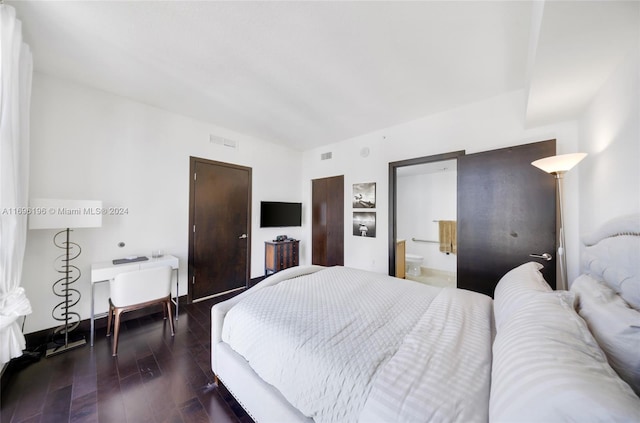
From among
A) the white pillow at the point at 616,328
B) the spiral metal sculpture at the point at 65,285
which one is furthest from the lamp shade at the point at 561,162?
the spiral metal sculpture at the point at 65,285

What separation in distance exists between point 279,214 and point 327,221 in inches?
39.1

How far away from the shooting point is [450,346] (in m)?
1.06

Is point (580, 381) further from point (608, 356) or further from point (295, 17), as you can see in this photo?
point (295, 17)

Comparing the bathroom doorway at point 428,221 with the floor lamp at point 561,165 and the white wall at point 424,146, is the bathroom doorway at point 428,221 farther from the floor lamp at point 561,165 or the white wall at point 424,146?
the floor lamp at point 561,165

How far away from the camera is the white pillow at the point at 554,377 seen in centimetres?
52

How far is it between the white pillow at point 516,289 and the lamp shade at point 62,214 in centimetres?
337

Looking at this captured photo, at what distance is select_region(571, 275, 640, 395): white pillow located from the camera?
733 millimetres

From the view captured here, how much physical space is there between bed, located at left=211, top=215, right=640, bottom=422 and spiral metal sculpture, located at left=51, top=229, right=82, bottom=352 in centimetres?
200

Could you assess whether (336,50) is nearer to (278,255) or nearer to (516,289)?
(516,289)

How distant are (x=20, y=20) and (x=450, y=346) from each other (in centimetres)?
359

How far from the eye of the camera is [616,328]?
0.80m

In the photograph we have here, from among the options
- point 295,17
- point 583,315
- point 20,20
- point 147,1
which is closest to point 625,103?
point 583,315

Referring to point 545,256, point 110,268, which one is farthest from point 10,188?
point 545,256

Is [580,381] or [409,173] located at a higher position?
[409,173]
